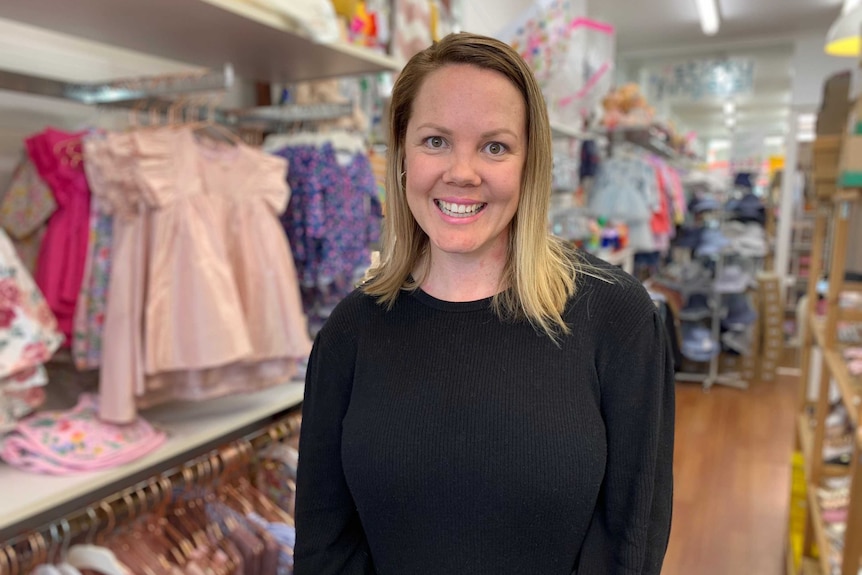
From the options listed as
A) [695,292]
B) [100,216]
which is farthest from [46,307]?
[695,292]

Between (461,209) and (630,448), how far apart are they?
422mm

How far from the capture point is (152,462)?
61.2 inches

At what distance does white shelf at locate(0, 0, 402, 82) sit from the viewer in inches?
56.4

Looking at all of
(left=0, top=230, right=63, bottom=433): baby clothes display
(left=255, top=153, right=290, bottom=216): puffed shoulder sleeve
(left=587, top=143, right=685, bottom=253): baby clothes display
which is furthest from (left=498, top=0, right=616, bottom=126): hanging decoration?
(left=0, top=230, right=63, bottom=433): baby clothes display

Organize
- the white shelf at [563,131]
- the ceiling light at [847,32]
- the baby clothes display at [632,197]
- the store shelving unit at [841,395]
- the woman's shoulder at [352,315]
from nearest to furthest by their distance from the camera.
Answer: the woman's shoulder at [352,315] → the store shelving unit at [841,395] → the ceiling light at [847,32] → the white shelf at [563,131] → the baby clothes display at [632,197]

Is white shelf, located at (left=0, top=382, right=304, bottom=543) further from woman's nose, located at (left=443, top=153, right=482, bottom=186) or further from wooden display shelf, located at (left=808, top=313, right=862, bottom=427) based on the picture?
wooden display shelf, located at (left=808, top=313, right=862, bottom=427)

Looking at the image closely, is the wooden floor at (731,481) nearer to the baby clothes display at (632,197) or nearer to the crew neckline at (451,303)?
the baby clothes display at (632,197)

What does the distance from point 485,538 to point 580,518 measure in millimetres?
143

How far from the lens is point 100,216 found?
1.55 meters

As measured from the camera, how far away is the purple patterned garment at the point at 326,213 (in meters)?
2.00

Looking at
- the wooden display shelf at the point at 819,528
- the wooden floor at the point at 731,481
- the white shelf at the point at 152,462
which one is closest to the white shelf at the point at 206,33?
the white shelf at the point at 152,462

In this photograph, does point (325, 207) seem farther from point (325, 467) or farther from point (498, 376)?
point (498, 376)

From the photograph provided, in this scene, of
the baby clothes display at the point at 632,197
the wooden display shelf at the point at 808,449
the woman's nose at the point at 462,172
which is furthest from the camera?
the baby clothes display at the point at 632,197

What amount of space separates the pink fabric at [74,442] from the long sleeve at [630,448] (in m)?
1.09
